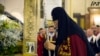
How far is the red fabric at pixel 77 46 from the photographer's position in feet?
7.69

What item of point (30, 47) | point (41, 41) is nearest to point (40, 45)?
point (41, 41)

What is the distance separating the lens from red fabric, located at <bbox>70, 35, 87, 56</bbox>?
2.34m

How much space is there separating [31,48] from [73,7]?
110 centimetres

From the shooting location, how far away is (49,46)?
2873 millimetres

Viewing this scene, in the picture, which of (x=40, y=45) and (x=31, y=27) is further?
(x=40, y=45)

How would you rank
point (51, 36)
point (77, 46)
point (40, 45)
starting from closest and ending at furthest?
1. point (77, 46)
2. point (51, 36)
3. point (40, 45)

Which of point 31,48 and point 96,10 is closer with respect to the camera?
point 31,48

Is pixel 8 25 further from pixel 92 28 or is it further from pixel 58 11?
pixel 92 28

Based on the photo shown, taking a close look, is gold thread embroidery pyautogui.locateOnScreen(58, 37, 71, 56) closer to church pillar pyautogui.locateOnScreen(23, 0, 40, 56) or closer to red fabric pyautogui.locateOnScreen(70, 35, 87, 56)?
red fabric pyautogui.locateOnScreen(70, 35, 87, 56)

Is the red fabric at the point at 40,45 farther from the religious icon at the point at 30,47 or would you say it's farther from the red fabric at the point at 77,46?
the red fabric at the point at 77,46

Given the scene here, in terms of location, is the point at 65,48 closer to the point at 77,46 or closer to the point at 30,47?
the point at 77,46

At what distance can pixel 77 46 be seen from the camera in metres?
2.34

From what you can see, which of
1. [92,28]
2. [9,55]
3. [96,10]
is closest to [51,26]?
[9,55]

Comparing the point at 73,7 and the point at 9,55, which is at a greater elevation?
the point at 73,7
